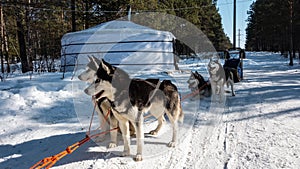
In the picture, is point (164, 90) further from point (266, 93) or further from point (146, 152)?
point (266, 93)

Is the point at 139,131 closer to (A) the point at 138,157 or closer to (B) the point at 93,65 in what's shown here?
(A) the point at 138,157

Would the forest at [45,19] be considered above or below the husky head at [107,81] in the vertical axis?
above

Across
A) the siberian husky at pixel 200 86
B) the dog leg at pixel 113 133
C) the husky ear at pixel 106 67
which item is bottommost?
the dog leg at pixel 113 133

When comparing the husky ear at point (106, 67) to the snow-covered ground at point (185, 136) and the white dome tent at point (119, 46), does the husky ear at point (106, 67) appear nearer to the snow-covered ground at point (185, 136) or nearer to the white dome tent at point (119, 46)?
the snow-covered ground at point (185, 136)

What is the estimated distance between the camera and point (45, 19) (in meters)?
12.6

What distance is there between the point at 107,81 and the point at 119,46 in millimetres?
8959

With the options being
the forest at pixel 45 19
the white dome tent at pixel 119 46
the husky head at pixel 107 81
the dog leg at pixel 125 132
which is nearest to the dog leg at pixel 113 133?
the dog leg at pixel 125 132

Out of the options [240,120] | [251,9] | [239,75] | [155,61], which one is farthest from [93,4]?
[251,9]

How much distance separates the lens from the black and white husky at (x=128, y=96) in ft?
6.73

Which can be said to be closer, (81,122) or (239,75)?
(81,122)

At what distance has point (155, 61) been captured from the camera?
37.1 ft

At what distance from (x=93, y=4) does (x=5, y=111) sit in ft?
40.9

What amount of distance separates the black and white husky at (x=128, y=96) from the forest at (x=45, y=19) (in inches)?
172

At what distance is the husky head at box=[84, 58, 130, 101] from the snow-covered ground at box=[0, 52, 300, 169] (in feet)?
2.46
